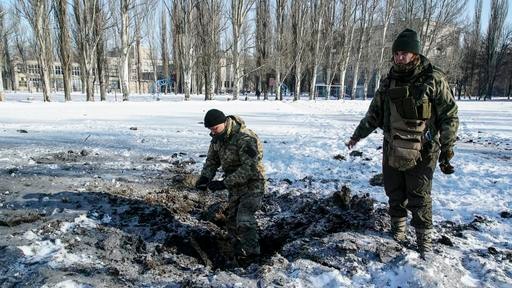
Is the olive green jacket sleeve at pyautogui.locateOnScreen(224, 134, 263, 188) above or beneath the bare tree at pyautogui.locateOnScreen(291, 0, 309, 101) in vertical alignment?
beneath

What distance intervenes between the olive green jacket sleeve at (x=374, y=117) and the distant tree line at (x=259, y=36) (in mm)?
21823

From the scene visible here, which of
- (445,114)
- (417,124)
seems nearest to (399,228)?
(417,124)

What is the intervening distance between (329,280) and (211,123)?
1.78 m

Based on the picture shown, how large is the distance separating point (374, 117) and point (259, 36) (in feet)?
105

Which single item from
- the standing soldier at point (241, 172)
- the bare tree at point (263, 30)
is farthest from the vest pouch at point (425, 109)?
the bare tree at point (263, 30)

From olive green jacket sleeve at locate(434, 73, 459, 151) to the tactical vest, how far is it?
90 mm

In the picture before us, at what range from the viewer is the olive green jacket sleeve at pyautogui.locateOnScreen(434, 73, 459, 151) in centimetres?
362

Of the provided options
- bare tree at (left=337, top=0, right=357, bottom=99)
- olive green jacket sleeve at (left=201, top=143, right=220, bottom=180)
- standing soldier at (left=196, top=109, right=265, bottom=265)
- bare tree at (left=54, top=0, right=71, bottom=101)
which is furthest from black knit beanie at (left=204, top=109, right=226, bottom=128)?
bare tree at (left=337, top=0, right=357, bottom=99)

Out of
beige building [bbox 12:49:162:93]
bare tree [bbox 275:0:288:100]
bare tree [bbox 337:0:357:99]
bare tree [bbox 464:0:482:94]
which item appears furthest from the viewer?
beige building [bbox 12:49:162:93]

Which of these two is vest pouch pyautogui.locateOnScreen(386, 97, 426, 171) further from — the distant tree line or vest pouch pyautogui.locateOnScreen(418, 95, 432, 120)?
the distant tree line

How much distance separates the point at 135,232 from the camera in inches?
173

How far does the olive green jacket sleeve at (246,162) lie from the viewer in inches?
160

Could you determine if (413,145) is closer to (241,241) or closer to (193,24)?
(241,241)

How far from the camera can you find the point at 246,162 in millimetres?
4078
